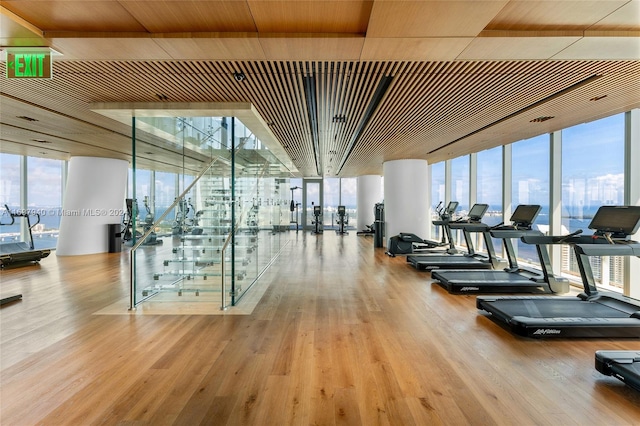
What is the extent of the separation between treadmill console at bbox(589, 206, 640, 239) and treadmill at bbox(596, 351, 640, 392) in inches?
73.9

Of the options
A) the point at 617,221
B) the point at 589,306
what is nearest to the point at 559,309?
the point at 589,306

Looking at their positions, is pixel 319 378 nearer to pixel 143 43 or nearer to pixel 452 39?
pixel 452 39

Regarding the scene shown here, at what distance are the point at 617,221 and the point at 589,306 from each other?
1.11m

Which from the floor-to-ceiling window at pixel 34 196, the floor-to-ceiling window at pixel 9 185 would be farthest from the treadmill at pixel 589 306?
the floor-to-ceiling window at pixel 9 185

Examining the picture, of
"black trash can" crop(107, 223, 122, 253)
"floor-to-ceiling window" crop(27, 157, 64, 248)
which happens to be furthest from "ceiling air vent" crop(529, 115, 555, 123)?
"floor-to-ceiling window" crop(27, 157, 64, 248)

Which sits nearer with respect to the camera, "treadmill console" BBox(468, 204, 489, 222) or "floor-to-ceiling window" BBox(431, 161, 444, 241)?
"treadmill console" BBox(468, 204, 489, 222)

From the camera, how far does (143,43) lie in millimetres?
2877

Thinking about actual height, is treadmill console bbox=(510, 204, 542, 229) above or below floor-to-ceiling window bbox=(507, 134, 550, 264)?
below

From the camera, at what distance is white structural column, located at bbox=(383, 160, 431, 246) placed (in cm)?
945

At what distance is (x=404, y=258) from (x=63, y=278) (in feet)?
24.5

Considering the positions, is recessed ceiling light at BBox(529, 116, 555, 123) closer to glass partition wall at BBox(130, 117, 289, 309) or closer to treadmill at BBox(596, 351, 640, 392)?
treadmill at BBox(596, 351, 640, 392)

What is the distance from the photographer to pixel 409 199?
9500 mm

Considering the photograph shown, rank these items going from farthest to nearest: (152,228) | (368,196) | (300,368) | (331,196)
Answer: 1. (331,196)
2. (368,196)
3. (152,228)
4. (300,368)

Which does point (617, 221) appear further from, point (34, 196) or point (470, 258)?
point (34, 196)
